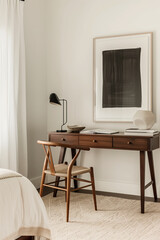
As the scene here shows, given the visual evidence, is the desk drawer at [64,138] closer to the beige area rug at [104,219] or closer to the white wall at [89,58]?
the white wall at [89,58]

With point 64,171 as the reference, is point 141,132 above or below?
above

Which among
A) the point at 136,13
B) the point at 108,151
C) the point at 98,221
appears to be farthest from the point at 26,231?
the point at 136,13

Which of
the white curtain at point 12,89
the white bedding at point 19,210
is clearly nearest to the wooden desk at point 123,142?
the white curtain at point 12,89

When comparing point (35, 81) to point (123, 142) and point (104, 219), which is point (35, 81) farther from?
point (104, 219)

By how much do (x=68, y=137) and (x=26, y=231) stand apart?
1.81 m

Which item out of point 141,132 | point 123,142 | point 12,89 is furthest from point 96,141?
point 12,89

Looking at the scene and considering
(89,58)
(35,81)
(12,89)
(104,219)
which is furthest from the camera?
(35,81)

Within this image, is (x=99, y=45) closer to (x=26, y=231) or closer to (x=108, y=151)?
(x=108, y=151)

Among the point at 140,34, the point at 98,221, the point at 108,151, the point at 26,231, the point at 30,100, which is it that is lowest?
the point at 98,221

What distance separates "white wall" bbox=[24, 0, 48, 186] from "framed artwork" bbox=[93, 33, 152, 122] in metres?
0.77

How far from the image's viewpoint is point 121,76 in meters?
4.10

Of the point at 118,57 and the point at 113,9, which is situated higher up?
the point at 113,9

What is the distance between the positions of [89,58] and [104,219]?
6.87ft

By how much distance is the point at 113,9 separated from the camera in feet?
13.6
